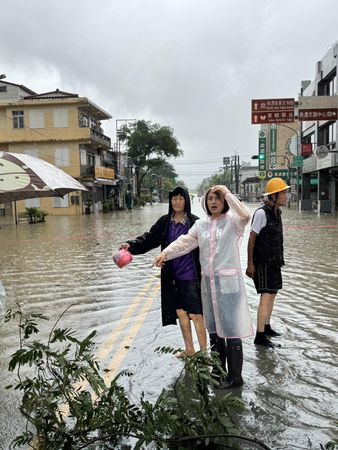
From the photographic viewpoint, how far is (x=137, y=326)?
6.14m

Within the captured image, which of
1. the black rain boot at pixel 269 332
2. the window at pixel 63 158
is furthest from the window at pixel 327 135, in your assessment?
the black rain boot at pixel 269 332

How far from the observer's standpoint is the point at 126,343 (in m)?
5.42

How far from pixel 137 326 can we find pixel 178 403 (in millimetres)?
3257

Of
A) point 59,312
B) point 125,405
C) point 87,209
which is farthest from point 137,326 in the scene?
point 87,209

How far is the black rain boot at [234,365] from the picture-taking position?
407cm

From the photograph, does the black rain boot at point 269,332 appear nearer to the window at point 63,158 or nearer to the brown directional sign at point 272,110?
the brown directional sign at point 272,110

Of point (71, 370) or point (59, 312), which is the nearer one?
point (71, 370)

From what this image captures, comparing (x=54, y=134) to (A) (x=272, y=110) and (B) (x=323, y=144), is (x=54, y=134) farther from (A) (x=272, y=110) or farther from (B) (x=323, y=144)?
(B) (x=323, y=144)

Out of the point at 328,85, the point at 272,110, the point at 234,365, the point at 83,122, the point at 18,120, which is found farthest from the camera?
the point at 83,122

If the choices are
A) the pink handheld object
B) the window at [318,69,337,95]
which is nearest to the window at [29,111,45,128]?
the window at [318,69,337,95]

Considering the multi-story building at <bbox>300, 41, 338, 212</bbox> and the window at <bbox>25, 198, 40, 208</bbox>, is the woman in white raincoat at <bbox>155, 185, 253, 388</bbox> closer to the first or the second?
the multi-story building at <bbox>300, 41, 338, 212</bbox>

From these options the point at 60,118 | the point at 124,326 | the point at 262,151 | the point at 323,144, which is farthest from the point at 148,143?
the point at 124,326

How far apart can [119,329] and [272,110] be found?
26170 mm

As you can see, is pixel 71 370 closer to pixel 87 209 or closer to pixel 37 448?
pixel 37 448
